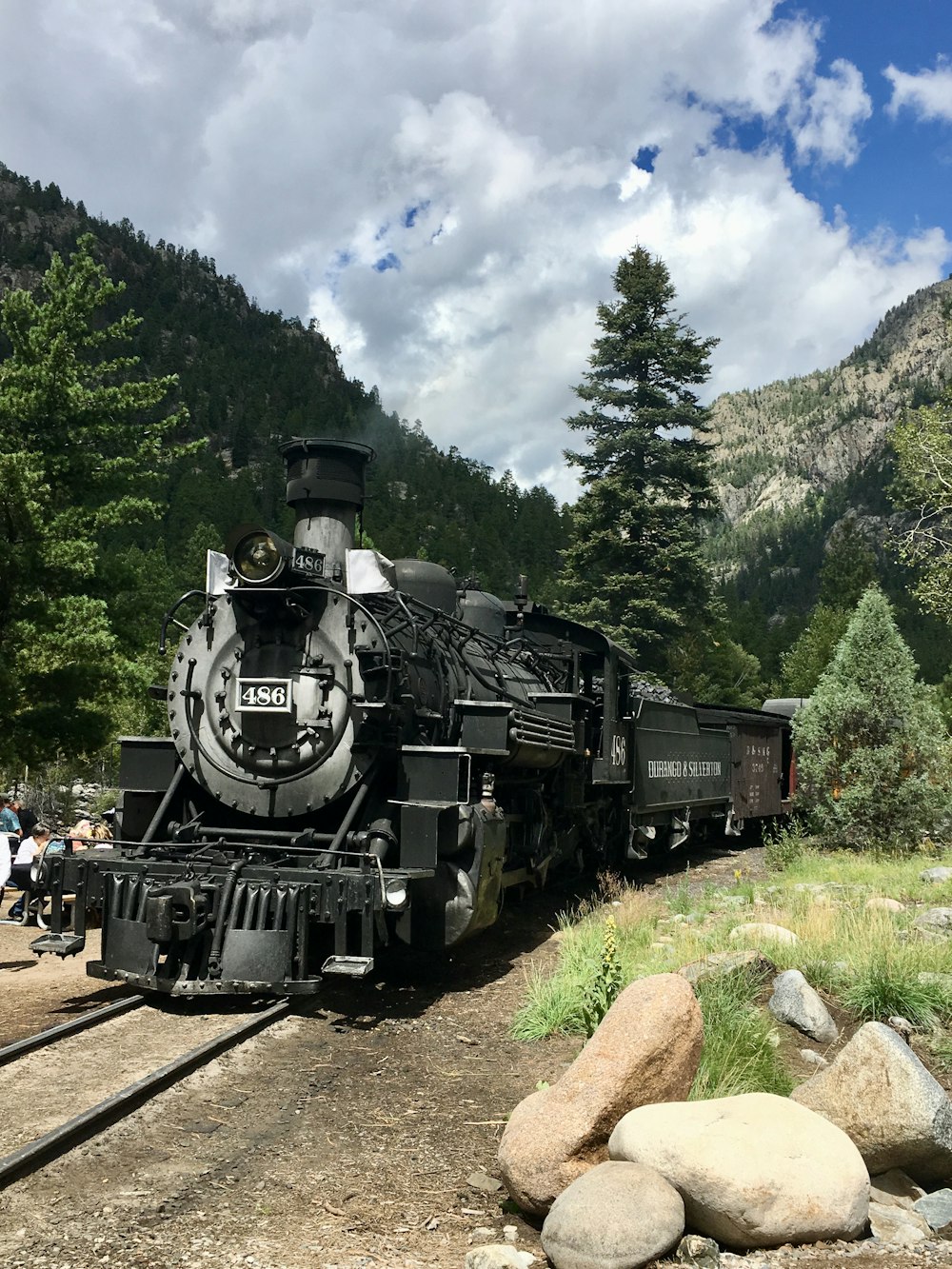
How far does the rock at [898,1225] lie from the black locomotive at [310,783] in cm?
348

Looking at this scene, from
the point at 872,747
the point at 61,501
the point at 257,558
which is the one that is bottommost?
the point at 872,747

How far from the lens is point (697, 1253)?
3.81 metres

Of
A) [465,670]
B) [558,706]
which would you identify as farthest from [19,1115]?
[558,706]

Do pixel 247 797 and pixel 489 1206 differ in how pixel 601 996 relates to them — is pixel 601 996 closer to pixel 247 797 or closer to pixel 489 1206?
pixel 489 1206

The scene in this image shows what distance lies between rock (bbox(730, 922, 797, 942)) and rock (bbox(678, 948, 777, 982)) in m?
0.62

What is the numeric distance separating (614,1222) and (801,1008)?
3.29 metres

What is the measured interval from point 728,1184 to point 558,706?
6.92 m

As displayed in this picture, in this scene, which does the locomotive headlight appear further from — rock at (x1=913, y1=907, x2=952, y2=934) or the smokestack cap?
rock at (x1=913, y1=907, x2=952, y2=934)

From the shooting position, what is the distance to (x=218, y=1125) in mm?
5062

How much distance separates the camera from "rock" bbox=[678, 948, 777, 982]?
693cm

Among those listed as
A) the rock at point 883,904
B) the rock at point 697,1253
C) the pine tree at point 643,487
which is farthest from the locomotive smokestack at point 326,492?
the pine tree at point 643,487

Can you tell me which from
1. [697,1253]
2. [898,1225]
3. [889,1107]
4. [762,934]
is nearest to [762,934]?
[762,934]

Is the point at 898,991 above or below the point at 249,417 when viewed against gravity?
below

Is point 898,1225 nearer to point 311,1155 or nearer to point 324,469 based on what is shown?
point 311,1155
